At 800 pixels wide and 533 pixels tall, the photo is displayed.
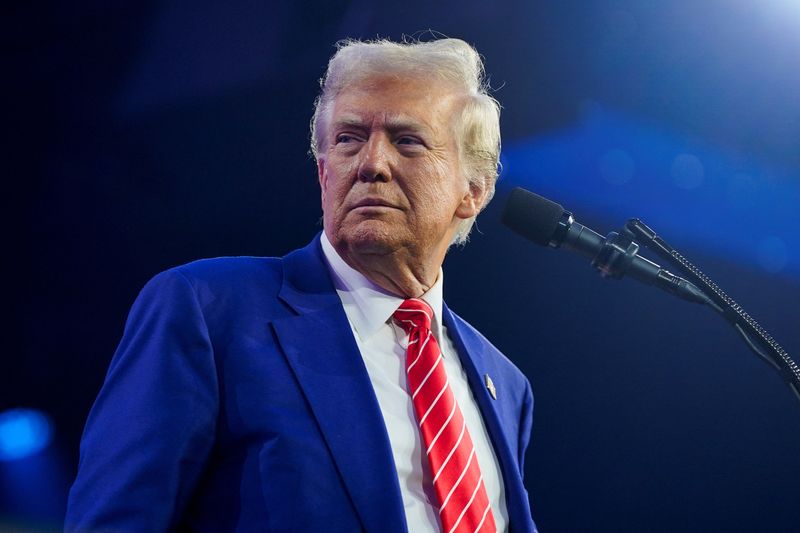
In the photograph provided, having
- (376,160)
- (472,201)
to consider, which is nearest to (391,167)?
(376,160)

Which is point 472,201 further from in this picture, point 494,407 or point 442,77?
point 494,407

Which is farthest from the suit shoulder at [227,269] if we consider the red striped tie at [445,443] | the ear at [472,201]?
the ear at [472,201]

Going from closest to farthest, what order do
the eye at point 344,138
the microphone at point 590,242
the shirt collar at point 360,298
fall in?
the microphone at point 590,242 < the shirt collar at point 360,298 < the eye at point 344,138

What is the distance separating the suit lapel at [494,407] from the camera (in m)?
1.77

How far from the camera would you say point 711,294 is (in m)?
1.60

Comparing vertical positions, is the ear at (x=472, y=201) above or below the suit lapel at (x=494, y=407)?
above

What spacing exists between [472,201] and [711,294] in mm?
688

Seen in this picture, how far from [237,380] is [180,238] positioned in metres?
1.68

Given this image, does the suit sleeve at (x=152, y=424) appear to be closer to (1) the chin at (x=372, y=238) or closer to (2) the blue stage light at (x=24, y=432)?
(1) the chin at (x=372, y=238)

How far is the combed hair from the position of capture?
1.89 m

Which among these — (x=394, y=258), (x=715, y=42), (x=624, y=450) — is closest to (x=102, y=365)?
(x=394, y=258)

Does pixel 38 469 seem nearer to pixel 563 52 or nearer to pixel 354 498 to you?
pixel 354 498

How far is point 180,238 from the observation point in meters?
2.99

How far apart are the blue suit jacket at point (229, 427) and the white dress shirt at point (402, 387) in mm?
110
